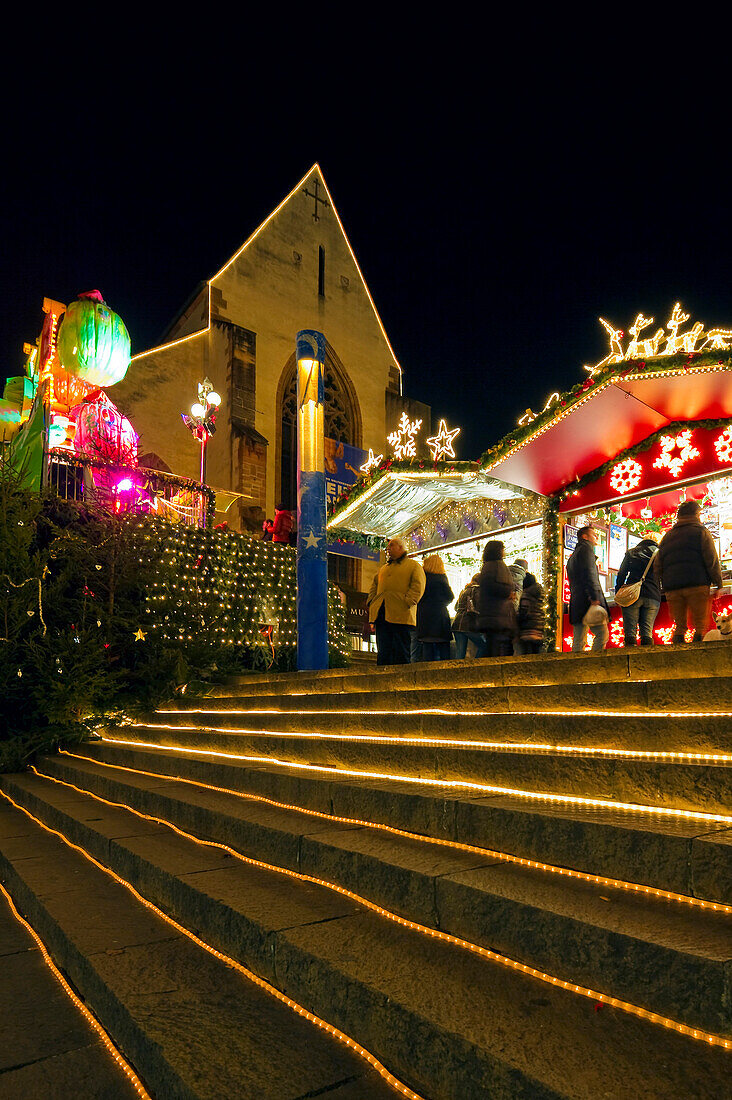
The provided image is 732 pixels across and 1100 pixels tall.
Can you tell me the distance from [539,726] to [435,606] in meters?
4.96

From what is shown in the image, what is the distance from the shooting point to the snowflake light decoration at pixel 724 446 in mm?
9102

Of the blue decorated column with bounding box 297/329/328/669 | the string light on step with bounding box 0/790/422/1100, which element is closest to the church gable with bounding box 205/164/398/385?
the blue decorated column with bounding box 297/329/328/669

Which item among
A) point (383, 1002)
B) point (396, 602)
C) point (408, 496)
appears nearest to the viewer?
point (383, 1002)

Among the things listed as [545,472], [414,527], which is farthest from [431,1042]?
[414,527]

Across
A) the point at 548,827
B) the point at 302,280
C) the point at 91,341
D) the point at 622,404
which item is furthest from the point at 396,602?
the point at 302,280

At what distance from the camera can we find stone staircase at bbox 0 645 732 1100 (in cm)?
188

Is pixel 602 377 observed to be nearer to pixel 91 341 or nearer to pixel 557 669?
pixel 557 669

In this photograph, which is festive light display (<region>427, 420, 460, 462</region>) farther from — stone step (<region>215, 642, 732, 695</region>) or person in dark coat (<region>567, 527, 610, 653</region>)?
stone step (<region>215, 642, 732, 695</region>)

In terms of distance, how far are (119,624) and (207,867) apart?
21.4 ft

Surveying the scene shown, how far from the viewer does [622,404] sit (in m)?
9.43

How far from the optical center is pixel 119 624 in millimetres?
9617

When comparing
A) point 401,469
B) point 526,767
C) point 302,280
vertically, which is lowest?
point 526,767

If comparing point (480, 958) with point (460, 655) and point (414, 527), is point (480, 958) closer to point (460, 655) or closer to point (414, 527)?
point (460, 655)

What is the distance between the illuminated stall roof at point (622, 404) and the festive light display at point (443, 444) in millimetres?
1317
